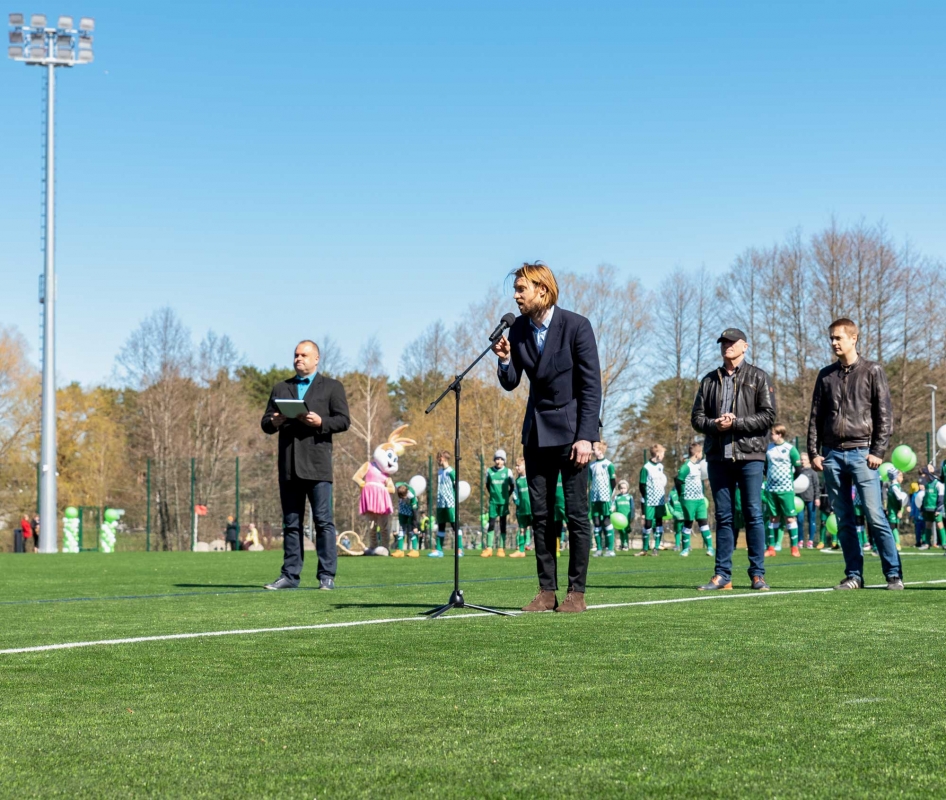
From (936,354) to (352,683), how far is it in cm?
4568

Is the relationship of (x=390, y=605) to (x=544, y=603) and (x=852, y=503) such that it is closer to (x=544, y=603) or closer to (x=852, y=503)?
(x=544, y=603)

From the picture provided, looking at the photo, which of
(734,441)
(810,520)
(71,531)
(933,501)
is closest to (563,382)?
(734,441)

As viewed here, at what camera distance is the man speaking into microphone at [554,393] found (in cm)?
704

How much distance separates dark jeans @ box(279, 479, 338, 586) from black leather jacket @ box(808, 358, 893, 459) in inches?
152

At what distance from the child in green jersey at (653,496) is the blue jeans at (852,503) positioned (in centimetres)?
1391

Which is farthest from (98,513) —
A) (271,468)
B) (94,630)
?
(94,630)

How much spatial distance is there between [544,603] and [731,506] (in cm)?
283

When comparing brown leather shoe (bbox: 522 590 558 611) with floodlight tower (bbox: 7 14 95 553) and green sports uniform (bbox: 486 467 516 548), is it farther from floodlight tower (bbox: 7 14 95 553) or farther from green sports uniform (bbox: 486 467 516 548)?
floodlight tower (bbox: 7 14 95 553)

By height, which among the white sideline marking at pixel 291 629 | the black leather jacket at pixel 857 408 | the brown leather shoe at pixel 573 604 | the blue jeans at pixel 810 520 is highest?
the black leather jacket at pixel 857 408

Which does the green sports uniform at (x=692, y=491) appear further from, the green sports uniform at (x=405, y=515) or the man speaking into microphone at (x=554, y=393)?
the man speaking into microphone at (x=554, y=393)

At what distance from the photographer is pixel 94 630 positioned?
6461 millimetres

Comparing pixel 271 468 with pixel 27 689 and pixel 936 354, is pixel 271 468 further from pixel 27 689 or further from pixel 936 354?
pixel 27 689

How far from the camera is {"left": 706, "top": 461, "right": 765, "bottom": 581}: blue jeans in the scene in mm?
9414

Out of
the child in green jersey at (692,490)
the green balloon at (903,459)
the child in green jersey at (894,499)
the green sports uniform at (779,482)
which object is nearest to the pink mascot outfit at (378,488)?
the child in green jersey at (692,490)
